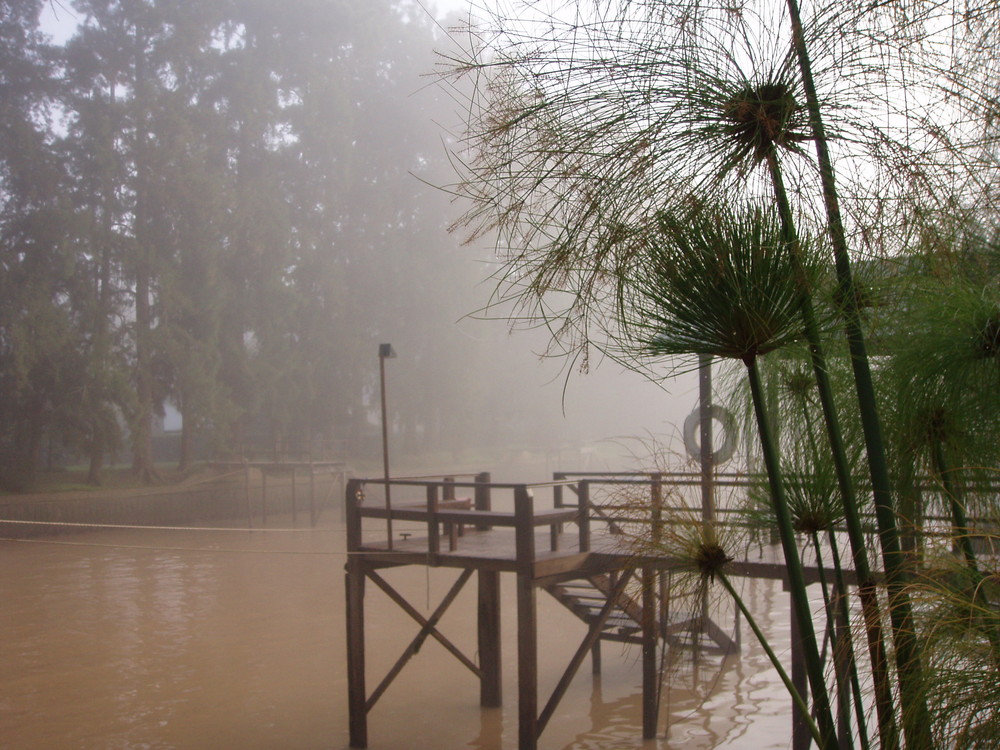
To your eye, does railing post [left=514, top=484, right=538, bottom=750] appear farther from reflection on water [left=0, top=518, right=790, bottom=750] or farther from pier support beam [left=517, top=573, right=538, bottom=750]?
reflection on water [left=0, top=518, right=790, bottom=750]

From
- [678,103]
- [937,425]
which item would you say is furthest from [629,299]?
[937,425]

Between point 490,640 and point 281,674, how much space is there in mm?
3598

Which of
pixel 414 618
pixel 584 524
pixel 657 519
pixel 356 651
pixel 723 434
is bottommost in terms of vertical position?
pixel 356 651

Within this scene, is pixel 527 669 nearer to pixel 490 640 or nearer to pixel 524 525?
pixel 524 525

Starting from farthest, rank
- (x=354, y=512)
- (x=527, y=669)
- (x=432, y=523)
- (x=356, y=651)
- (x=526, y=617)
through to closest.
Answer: (x=356, y=651) < (x=354, y=512) < (x=432, y=523) < (x=527, y=669) < (x=526, y=617)

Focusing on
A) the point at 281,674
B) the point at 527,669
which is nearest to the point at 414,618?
the point at 527,669

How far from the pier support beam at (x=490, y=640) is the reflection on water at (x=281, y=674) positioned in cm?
18

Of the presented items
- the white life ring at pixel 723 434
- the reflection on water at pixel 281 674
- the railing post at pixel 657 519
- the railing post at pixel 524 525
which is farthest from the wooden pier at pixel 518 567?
the railing post at pixel 657 519

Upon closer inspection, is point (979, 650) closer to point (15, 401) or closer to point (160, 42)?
point (15, 401)

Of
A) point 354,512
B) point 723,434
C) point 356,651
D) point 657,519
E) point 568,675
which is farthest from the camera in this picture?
point 356,651

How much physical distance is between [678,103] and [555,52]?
319 mm

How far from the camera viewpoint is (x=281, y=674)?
11.1m

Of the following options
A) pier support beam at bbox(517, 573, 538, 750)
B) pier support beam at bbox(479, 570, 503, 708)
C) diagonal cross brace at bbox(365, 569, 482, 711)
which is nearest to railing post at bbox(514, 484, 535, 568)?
pier support beam at bbox(517, 573, 538, 750)

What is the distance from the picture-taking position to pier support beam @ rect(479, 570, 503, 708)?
8375 mm
